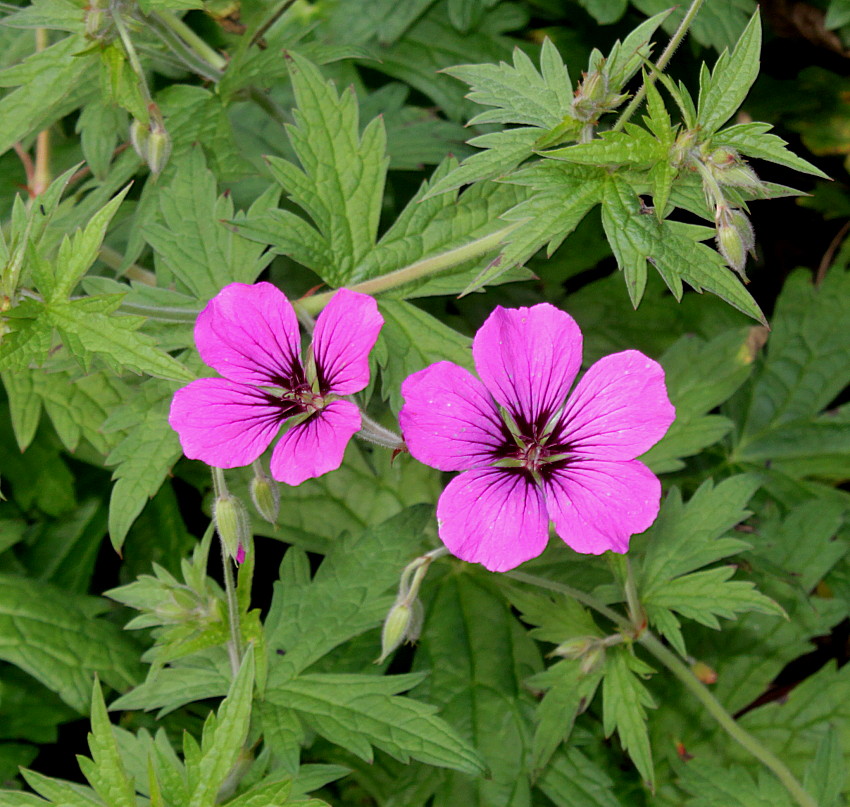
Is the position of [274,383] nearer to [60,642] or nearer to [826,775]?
[60,642]

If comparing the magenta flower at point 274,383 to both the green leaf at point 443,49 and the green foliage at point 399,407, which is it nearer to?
the green foliage at point 399,407

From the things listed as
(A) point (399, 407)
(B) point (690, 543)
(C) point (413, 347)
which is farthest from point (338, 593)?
(B) point (690, 543)

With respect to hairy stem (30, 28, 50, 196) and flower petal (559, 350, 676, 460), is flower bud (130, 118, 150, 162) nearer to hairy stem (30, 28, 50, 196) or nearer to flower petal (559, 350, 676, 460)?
hairy stem (30, 28, 50, 196)

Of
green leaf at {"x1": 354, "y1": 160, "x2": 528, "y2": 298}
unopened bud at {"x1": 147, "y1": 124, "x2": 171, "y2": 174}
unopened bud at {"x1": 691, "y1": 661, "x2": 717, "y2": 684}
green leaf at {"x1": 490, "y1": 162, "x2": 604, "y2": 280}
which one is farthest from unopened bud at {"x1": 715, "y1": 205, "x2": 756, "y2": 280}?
unopened bud at {"x1": 691, "y1": 661, "x2": 717, "y2": 684}

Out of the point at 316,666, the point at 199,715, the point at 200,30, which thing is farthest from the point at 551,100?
the point at 199,715

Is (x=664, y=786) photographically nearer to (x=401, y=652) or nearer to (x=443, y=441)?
(x=401, y=652)

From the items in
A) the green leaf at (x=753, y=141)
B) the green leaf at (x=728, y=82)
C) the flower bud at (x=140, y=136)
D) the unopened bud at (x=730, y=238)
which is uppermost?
the green leaf at (x=728, y=82)

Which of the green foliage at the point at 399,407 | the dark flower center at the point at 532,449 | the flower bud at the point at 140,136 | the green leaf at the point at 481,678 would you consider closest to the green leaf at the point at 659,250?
the green foliage at the point at 399,407
